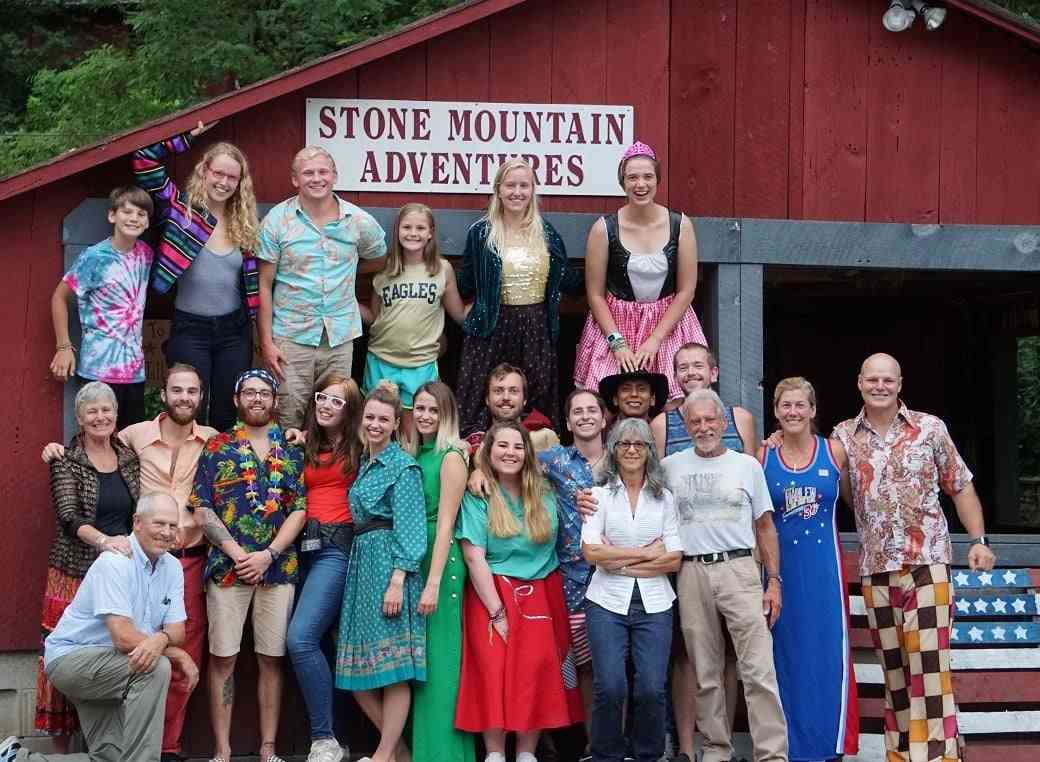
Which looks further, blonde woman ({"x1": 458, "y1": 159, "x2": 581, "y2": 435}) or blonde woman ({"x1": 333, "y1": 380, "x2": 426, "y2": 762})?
blonde woman ({"x1": 458, "y1": 159, "x2": 581, "y2": 435})

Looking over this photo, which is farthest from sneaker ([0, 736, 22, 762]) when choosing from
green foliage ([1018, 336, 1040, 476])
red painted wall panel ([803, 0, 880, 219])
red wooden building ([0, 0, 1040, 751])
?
green foliage ([1018, 336, 1040, 476])

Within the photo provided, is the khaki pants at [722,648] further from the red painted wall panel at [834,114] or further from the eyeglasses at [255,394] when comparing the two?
the red painted wall panel at [834,114]

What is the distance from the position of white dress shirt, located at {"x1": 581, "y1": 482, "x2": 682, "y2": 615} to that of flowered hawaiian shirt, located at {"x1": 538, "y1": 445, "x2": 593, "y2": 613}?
0.82 feet

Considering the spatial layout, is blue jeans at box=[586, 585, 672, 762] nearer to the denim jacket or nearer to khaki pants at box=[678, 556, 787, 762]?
khaki pants at box=[678, 556, 787, 762]

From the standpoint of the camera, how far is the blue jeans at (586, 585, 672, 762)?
259 inches

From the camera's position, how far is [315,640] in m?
6.91

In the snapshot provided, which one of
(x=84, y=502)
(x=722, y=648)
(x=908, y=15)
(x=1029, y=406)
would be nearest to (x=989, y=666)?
(x=722, y=648)

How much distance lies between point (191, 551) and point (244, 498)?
39 cm

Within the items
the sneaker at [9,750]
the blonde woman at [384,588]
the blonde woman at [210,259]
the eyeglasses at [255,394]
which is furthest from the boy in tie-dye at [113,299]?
the sneaker at [9,750]

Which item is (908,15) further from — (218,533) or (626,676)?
(218,533)

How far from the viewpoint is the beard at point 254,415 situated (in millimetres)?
7059

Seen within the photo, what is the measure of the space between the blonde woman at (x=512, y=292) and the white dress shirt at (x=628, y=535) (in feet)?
3.31

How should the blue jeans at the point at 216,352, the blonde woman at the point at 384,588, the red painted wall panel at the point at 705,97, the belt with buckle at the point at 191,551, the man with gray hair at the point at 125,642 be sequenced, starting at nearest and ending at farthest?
the man with gray hair at the point at 125,642 < the blonde woman at the point at 384,588 < the belt with buckle at the point at 191,551 < the blue jeans at the point at 216,352 < the red painted wall panel at the point at 705,97

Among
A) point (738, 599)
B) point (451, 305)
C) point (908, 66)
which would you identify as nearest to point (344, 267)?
point (451, 305)
